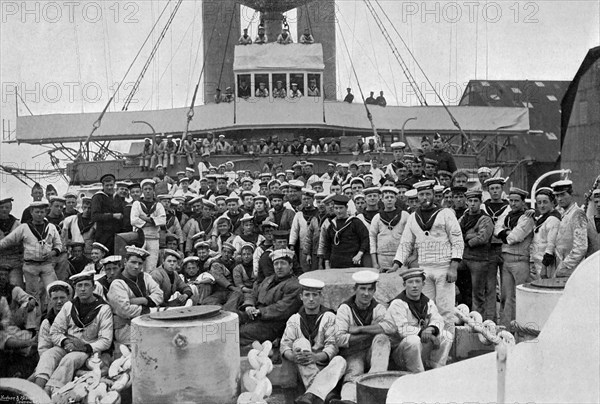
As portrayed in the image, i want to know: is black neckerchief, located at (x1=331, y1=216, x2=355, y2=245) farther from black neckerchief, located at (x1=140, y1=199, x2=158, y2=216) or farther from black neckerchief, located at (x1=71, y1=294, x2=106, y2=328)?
black neckerchief, located at (x1=71, y1=294, x2=106, y2=328)

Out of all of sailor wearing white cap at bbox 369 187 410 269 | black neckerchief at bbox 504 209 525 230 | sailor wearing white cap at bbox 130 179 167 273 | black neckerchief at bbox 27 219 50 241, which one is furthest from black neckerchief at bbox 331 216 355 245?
black neckerchief at bbox 27 219 50 241

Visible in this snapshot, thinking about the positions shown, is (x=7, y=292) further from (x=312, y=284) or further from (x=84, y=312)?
(x=312, y=284)

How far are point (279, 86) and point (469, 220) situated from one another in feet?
50.2

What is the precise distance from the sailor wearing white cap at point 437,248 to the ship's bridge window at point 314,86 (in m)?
15.7

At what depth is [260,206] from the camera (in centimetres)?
1077

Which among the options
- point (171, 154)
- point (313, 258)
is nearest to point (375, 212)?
point (313, 258)

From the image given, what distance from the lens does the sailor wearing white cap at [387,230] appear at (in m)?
8.90

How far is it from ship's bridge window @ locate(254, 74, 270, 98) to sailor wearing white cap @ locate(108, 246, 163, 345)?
16.0 m

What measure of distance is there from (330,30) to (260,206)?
22.6 m

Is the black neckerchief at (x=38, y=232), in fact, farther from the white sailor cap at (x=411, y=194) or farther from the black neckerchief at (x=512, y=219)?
the black neckerchief at (x=512, y=219)

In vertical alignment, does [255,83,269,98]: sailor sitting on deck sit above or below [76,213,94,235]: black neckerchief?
above

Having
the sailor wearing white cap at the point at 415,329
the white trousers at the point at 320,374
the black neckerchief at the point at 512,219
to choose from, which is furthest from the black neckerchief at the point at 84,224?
the black neckerchief at the point at 512,219

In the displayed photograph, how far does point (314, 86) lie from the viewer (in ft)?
78.7

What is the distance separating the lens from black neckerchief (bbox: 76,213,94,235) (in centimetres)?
1077
